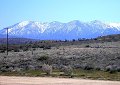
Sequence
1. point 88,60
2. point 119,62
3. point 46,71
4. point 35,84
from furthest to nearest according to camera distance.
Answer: point 88,60 → point 119,62 → point 46,71 → point 35,84

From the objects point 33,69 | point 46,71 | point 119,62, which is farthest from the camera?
point 119,62

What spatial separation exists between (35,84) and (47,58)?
96.9 feet

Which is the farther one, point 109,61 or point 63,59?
point 63,59

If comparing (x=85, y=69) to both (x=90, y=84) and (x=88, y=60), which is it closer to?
(x=88, y=60)

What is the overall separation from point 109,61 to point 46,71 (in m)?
15.0

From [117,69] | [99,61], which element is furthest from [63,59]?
[117,69]

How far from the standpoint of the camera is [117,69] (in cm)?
4028

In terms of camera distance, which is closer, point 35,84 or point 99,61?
point 35,84

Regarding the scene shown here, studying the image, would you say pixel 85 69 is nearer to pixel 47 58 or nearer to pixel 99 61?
pixel 99 61

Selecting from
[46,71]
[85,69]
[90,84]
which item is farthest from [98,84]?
[85,69]

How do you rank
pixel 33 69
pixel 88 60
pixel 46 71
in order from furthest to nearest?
pixel 88 60
pixel 33 69
pixel 46 71

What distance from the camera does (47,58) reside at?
56.0 m

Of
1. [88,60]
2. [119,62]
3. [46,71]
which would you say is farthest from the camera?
[88,60]

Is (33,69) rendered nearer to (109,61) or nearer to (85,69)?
(85,69)
